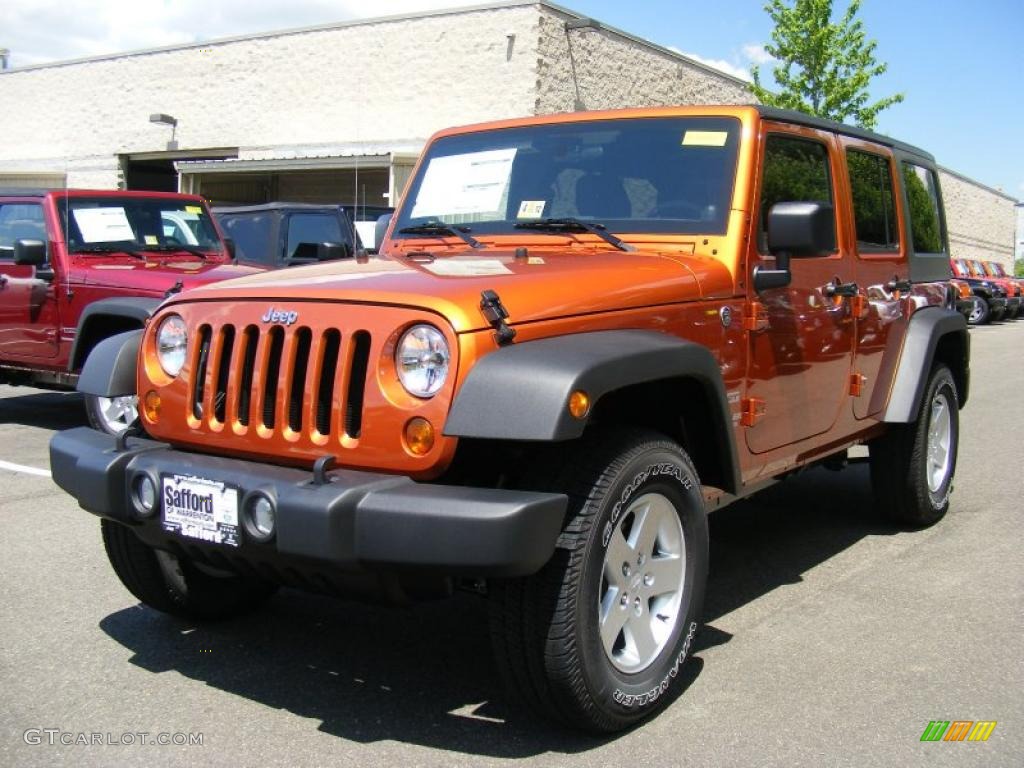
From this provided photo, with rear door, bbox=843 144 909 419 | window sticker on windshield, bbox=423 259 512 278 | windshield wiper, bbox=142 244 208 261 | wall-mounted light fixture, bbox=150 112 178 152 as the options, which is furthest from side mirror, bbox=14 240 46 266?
wall-mounted light fixture, bbox=150 112 178 152

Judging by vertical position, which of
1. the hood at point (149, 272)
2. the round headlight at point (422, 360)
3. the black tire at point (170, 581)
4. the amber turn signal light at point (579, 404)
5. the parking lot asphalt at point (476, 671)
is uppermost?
the hood at point (149, 272)

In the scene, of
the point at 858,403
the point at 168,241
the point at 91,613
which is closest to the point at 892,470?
the point at 858,403

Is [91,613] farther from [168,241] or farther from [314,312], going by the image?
[168,241]

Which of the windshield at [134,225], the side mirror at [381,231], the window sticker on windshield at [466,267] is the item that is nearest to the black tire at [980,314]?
the windshield at [134,225]

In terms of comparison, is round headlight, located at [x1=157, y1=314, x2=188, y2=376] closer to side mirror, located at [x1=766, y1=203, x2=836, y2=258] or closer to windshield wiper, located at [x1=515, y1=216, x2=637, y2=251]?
windshield wiper, located at [x1=515, y1=216, x2=637, y2=251]

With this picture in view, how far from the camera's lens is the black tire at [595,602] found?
2916 mm

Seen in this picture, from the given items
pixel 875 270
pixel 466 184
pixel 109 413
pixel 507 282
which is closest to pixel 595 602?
pixel 507 282

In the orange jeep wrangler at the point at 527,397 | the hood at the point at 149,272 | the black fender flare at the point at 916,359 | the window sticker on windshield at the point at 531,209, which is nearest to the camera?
the orange jeep wrangler at the point at 527,397

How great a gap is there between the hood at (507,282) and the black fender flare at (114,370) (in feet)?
1.15

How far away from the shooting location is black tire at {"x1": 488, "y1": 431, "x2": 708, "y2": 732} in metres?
2.92

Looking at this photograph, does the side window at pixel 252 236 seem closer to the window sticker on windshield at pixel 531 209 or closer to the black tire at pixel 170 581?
the window sticker on windshield at pixel 531 209

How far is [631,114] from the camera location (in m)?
4.42

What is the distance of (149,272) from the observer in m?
7.87

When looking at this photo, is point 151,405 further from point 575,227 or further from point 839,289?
point 839,289
